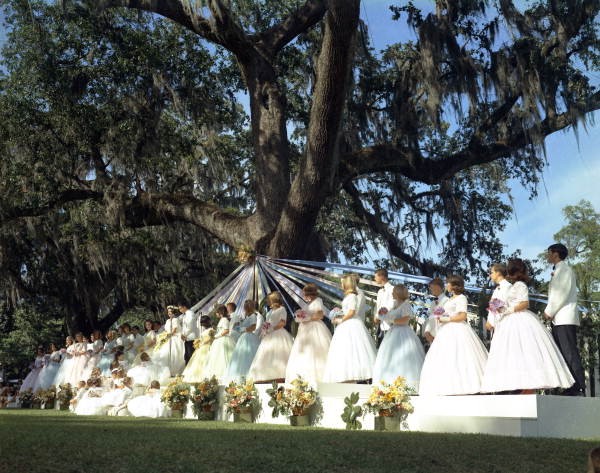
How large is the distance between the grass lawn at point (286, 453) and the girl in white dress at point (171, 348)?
8.24m

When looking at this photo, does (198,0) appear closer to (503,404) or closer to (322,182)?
(322,182)

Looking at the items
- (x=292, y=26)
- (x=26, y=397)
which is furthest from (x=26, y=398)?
(x=292, y=26)

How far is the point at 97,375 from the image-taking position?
51.9 ft

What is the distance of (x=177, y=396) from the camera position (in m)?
12.7

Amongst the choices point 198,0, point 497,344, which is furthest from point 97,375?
point 497,344

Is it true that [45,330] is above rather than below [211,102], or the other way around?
below

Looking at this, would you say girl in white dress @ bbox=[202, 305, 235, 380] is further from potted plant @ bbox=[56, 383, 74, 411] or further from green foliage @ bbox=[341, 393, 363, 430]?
potted plant @ bbox=[56, 383, 74, 411]

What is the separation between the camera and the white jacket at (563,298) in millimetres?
8742

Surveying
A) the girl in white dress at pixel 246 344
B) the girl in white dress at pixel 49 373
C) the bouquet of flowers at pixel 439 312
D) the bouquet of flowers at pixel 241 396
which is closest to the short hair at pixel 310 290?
the bouquet of flowers at pixel 241 396

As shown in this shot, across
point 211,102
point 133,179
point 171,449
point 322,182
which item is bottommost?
point 171,449

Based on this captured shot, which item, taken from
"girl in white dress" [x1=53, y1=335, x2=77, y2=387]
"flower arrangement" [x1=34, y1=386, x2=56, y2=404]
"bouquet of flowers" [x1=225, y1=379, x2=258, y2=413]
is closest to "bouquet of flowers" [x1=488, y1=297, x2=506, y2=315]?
"bouquet of flowers" [x1=225, y1=379, x2=258, y2=413]

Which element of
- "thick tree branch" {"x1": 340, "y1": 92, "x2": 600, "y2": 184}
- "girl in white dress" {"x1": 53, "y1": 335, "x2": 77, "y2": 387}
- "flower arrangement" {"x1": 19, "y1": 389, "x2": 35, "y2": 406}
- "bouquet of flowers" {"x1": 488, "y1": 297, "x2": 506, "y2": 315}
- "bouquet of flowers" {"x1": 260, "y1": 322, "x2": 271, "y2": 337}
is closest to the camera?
"bouquet of flowers" {"x1": 488, "y1": 297, "x2": 506, "y2": 315}

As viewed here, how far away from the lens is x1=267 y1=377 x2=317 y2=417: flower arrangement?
997 centimetres

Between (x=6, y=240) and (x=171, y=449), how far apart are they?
50.6 feet
